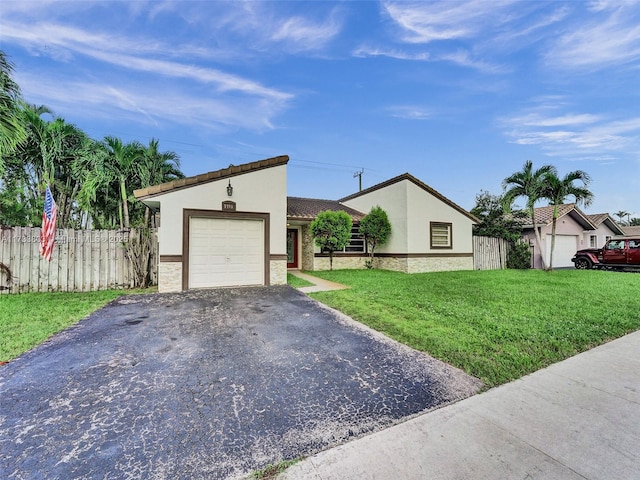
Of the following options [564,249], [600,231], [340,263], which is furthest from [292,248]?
[600,231]

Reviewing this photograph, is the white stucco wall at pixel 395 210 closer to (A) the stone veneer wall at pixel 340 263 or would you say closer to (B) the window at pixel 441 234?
(A) the stone veneer wall at pixel 340 263

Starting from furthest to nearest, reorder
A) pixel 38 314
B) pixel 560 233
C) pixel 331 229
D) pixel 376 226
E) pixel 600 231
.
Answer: pixel 600 231 < pixel 560 233 < pixel 376 226 < pixel 331 229 < pixel 38 314

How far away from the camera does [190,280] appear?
8.69 m

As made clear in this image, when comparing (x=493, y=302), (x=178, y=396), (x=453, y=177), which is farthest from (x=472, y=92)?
(x=178, y=396)

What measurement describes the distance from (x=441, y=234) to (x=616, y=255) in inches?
372

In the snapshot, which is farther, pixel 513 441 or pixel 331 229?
pixel 331 229

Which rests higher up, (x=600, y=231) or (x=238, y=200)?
(x=238, y=200)

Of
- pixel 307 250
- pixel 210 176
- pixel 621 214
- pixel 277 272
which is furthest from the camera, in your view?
pixel 621 214

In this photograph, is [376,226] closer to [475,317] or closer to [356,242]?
[356,242]

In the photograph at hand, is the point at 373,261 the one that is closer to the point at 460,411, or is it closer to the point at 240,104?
the point at 240,104

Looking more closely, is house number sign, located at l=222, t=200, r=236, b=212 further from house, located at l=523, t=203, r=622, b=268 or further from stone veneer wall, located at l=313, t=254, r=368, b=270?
house, located at l=523, t=203, r=622, b=268

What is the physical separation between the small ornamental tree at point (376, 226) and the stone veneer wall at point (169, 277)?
29.3 ft

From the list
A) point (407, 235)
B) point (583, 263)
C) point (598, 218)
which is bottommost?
point (583, 263)

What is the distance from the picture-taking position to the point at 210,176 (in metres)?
8.77
